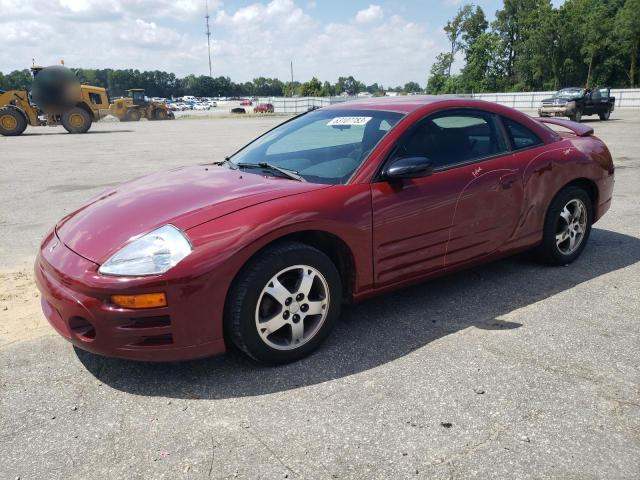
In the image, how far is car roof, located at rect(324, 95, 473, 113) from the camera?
3.66 meters

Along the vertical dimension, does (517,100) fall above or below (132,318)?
above

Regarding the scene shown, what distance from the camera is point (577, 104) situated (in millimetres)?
23938

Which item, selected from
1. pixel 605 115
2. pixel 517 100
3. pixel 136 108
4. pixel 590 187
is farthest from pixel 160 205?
pixel 517 100

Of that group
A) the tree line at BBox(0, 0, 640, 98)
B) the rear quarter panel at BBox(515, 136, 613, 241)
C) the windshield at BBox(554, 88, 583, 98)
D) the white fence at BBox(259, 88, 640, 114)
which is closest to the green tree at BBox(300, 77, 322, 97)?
the tree line at BBox(0, 0, 640, 98)

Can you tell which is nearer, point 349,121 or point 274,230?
point 274,230

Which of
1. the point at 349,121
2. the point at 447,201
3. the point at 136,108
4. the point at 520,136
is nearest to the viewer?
the point at 447,201

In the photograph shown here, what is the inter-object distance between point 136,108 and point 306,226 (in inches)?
1406

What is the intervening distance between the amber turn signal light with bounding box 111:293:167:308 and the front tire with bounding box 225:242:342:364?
0.35 m

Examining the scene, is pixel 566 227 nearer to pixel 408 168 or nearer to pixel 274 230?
pixel 408 168

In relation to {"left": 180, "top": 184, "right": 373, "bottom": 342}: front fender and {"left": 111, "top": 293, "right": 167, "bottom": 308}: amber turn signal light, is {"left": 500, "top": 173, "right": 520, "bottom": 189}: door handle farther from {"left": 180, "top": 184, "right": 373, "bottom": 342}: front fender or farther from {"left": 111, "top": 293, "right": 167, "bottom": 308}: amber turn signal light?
{"left": 111, "top": 293, "right": 167, "bottom": 308}: amber turn signal light

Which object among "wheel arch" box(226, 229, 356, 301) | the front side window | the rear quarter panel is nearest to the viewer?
"wheel arch" box(226, 229, 356, 301)

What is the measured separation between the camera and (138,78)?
465ft

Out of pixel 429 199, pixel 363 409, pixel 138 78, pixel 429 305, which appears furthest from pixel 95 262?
pixel 138 78

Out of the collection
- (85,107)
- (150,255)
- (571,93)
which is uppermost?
(85,107)
